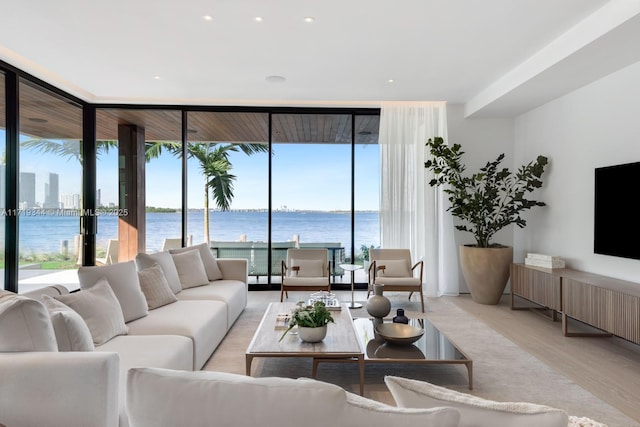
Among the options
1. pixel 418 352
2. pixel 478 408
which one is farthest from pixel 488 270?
pixel 478 408

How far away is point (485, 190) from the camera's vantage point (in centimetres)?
537

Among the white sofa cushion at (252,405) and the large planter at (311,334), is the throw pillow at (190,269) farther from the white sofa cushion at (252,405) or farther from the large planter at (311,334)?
the white sofa cushion at (252,405)

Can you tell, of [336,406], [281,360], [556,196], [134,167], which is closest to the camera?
[336,406]

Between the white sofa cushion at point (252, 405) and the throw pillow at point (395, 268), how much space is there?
439 centimetres

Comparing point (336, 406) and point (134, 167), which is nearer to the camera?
point (336, 406)

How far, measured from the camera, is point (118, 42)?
377cm

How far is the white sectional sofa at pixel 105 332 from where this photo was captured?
1558 millimetres

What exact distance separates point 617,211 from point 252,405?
170 inches

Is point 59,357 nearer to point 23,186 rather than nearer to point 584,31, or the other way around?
point 23,186

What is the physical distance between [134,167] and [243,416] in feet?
19.7

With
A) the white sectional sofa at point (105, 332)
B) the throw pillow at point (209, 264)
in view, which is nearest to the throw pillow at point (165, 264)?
the white sectional sofa at point (105, 332)

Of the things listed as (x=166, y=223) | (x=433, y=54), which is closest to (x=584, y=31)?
(x=433, y=54)

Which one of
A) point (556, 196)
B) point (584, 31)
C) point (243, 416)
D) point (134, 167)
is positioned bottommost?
point (243, 416)

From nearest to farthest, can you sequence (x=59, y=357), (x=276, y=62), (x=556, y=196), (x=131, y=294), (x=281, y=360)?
(x=59, y=357) → (x=131, y=294) → (x=281, y=360) → (x=276, y=62) → (x=556, y=196)
